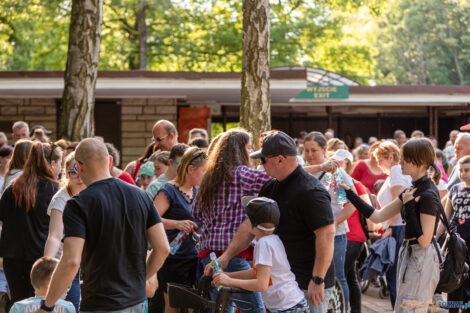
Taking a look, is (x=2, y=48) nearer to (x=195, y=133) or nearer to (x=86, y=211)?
(x=195, y=133)

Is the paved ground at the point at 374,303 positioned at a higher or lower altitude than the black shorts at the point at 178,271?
lower

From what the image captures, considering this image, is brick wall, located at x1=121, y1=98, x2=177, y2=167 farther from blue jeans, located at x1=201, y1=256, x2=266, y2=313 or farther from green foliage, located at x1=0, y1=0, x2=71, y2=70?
blue jeans, located at x1=201, y1=256, x2=266, y2=313

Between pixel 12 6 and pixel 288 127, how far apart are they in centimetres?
964

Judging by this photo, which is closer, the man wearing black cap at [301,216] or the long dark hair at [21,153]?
the man wearing black cap at [301,216]

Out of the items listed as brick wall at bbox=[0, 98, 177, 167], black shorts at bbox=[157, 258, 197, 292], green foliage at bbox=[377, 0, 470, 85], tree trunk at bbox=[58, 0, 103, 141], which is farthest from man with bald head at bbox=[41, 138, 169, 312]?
green foliage at bbox=[377, 0, 470, 85]

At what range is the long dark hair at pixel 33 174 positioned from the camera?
225 inches

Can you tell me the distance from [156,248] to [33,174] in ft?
6.66

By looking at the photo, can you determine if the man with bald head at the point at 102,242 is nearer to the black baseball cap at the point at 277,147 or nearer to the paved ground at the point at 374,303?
the black baseball cap at the point at 277,147

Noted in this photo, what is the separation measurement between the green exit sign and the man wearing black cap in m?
13.8

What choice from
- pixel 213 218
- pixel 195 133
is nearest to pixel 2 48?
pixel 195 133

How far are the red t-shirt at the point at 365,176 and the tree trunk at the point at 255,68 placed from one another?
151cm

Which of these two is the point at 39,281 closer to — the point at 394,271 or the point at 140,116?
the point at 394,271

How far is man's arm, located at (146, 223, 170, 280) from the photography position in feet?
13.8

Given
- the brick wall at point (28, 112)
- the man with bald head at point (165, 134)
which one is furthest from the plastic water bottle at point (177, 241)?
the brick wall at point (28, 112)
